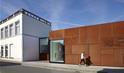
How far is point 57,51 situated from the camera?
81.1ft

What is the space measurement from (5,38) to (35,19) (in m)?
8.08

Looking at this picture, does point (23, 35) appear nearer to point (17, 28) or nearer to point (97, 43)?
point (17, 28)

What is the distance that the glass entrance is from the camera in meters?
24.2

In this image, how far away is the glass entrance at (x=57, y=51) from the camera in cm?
2416

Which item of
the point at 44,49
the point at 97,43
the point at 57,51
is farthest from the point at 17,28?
the point at 97,43

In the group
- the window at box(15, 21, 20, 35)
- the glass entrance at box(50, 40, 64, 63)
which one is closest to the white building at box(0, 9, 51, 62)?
the window at box(15, 21, 20, 35)

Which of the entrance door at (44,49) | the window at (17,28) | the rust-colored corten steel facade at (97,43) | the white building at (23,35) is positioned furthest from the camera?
the window at (17,28)

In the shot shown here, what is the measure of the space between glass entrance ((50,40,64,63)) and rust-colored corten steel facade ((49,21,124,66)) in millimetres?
628

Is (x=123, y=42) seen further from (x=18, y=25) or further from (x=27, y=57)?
(x=18, y=25)

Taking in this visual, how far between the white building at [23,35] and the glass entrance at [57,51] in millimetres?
6864

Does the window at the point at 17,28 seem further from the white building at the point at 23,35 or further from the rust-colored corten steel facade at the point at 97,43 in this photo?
the rust-colored corten steel facade at the point at 97,43

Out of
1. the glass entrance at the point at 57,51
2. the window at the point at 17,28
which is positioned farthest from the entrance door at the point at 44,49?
the glass entrance at the point at 57,51

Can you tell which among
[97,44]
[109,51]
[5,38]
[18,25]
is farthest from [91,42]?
[5,38]

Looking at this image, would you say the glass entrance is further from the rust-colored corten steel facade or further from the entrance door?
the entrance door
